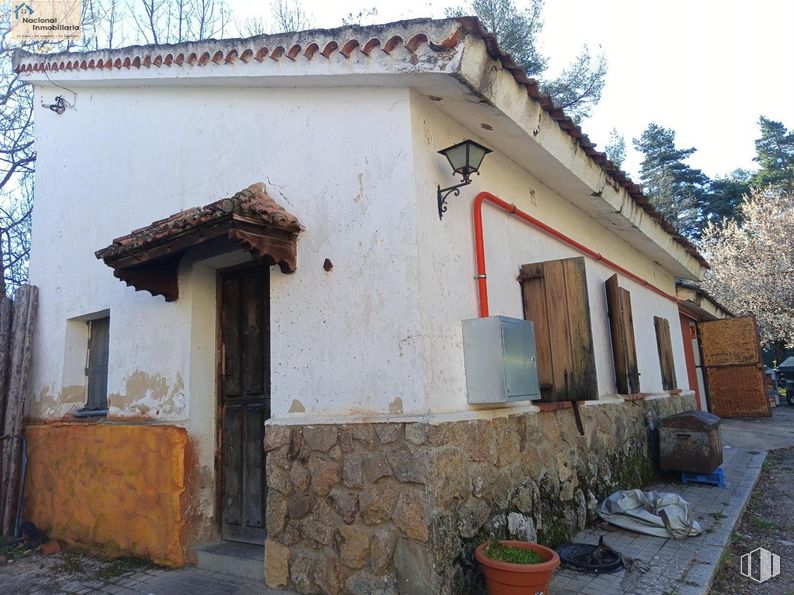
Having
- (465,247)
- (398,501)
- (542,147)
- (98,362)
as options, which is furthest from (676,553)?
(98,362)

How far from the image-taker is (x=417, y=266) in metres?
3.98

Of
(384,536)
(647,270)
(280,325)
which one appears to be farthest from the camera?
(647,270)

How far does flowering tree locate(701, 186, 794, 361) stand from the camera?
2383 centimetres

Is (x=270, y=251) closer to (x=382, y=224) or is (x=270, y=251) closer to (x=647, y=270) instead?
(x=382, y=224)

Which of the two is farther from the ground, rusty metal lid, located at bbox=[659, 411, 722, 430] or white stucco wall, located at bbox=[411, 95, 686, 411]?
white stucco wall, located at bbox=[411, 95, 686, 411]

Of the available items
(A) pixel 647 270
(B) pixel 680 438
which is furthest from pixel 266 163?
(A) pixel 647 270

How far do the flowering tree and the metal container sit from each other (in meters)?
19.7

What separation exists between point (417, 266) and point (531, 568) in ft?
6.96

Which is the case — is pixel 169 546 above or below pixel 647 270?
below

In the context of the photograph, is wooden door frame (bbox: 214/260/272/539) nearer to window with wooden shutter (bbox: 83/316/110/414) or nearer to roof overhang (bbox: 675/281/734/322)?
window with wooden shutter (bbox: 83/316/110/414)

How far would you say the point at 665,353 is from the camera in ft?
32.6

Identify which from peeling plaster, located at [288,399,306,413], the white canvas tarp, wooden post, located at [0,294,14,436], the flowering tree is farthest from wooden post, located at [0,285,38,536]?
the flowering tree

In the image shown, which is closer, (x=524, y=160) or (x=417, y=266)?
(x=417, y=266)

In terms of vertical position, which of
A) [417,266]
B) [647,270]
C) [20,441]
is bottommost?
[20,441]
